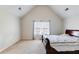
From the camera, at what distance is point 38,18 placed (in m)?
9.20

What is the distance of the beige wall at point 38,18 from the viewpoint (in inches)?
360

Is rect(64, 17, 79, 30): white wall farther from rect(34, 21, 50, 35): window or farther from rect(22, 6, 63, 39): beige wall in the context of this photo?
rect(34, 21, 50, 35): window

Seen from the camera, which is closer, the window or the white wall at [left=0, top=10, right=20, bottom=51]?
the white wall at [left=0, top=10, right=20, bottom=51]

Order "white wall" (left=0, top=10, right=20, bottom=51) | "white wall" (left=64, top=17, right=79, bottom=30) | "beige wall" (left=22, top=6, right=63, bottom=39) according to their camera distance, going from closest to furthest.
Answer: "white wall" (left=0, top=10, right=20, bottom=51)
"white wall" (left=64, top=17, right=79, bottom=30)
"beige wall" (left=22, top=6, right=63, bottom=39)

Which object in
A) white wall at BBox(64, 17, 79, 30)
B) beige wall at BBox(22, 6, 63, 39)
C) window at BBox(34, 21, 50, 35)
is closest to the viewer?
white wall at BBox(64, 17, 79, 30)

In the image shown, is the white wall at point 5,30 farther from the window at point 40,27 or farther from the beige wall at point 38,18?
the window at point 40,27

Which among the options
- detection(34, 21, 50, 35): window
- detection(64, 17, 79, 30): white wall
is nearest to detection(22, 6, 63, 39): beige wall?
detection(34, 21, 50, 35): window

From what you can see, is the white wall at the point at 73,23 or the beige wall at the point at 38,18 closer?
the white wall at the point at 73,23

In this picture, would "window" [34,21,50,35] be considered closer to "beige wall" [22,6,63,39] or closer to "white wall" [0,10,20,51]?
"beige wall" [22,6,63,39]

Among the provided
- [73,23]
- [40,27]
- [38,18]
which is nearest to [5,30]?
[73,23]

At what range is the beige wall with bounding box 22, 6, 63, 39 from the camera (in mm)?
9148

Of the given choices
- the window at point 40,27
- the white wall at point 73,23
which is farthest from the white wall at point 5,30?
the white wall at point 73,23

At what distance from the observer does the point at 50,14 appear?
30.1ft
